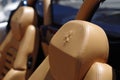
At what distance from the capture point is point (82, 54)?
3.60 ft

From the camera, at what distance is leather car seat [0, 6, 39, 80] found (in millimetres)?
2004

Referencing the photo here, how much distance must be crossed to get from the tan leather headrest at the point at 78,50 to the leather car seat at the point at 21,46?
2.63ft

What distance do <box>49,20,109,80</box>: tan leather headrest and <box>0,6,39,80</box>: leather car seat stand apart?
31.5 inches

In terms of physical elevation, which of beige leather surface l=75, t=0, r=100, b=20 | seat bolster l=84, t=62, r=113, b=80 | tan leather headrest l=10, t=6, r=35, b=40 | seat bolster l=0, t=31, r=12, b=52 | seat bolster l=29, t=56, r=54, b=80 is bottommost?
seat bolster l=0, t=31, r=12, b=52

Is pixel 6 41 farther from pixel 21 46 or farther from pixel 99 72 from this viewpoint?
pixel 99 72

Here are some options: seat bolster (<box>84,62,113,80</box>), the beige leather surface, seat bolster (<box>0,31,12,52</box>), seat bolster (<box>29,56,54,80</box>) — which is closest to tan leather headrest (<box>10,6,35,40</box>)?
seat bolster (<box>0,31,12,52</box>)

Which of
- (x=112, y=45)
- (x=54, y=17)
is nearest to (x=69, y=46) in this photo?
(x=112, y=45)

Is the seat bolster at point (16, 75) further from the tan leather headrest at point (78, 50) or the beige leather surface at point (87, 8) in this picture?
the tan leather headrest at point (78, 50)

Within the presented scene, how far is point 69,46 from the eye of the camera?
1155mm

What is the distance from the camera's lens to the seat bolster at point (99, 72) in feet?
3.60

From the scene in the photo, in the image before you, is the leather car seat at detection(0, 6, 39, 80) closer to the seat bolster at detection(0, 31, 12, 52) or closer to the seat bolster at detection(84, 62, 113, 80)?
the seat bolster at detection(0, 31, 12, 52)

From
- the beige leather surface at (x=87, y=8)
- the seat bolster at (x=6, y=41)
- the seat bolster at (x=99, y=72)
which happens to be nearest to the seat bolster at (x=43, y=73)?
the beige leather surface at (x=87, y=8)

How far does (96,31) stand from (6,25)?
1401 mm

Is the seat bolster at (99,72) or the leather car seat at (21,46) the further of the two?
the leather car seat at (21,46)
